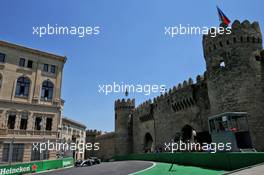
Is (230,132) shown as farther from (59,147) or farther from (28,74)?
(28,74)

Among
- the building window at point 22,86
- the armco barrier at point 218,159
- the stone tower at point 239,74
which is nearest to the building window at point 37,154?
the building window at point 22,86

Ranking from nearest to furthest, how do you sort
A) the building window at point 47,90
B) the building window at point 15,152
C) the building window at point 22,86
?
the building window at point 15,152, the building window at point 22,86, the building window at point 47,90

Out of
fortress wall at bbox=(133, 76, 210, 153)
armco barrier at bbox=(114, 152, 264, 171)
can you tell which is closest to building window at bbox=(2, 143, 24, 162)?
armco barrier at bbox=(114, 152, 264, 171)

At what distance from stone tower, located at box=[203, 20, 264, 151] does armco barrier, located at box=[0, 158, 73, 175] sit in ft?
58.0

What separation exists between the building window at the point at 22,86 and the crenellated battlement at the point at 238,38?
21748 mm

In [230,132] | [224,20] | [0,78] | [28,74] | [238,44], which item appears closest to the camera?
[230,132]

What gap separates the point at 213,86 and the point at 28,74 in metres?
21.8

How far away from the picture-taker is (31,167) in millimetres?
21141

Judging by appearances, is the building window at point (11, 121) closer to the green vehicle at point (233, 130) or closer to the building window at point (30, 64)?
the building window at point (30, 64)

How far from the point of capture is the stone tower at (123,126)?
45594 mm

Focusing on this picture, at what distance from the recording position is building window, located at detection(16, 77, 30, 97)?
27.4 metres

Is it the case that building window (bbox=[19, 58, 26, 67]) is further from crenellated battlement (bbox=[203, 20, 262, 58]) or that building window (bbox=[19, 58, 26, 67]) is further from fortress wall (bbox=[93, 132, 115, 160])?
fortress wall (bbox=[93, 132, 115, 160])

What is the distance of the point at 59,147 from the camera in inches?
1153

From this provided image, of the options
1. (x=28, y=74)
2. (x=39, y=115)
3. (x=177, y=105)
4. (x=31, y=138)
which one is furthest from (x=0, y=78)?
(x=177, y=105)
